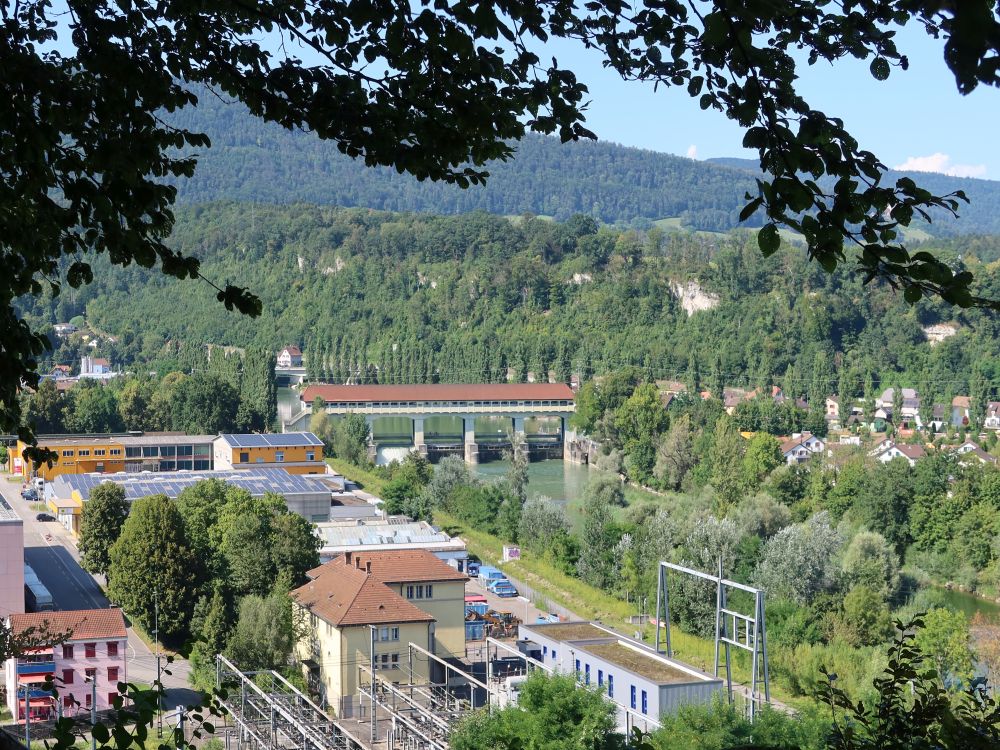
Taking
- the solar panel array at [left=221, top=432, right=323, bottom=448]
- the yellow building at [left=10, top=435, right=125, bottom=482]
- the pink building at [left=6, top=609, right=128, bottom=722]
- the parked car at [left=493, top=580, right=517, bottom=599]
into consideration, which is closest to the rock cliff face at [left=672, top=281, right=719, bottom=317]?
the solar panel array at [left=221, top=432, right=323, bottom=448]

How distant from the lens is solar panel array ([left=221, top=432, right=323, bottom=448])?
64.9ft

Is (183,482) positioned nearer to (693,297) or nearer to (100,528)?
(100,528)

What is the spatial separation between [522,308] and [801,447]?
17.9 meters

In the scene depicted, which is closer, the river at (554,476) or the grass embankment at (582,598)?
the grass embankment at (582,598)

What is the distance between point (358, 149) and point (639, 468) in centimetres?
2006

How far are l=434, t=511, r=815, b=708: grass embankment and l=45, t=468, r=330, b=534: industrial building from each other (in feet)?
6.12

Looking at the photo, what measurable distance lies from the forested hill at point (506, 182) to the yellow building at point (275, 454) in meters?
66.2

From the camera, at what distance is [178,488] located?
15.1 metres

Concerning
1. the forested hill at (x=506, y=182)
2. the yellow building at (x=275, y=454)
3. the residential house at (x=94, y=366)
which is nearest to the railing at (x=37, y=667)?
the yellow building at (x=275, y=454)

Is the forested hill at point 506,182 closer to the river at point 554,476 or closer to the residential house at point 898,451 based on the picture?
the river at point 554,476

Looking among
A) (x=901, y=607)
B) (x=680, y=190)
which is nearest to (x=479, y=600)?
(x=901, y=607)

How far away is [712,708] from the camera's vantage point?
7543mm

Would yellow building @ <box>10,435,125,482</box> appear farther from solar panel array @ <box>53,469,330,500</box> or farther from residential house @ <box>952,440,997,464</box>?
residential house @ <box>952,440,997,464</box>

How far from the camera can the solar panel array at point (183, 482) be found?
15.0 m
